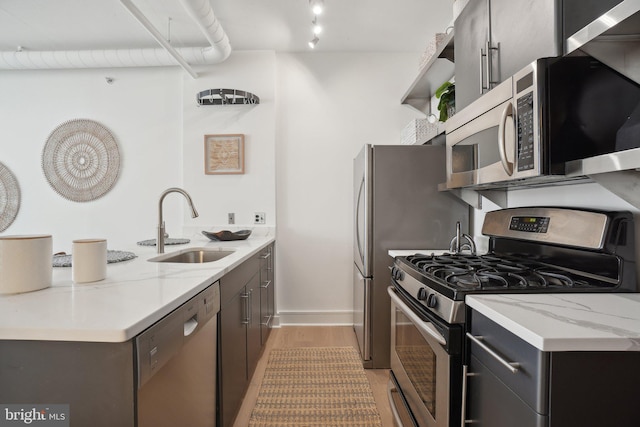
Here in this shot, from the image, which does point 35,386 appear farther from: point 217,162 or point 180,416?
point 217,162

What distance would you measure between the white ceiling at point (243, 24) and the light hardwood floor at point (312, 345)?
110 inches

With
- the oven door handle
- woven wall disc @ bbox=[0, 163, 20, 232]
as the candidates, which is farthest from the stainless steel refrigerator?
woven wall disc @ bbox=[0, 163, 20, 232]

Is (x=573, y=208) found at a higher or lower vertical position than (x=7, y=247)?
higher

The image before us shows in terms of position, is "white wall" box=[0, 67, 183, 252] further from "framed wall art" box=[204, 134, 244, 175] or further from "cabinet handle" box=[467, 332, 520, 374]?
"cabinet handle" box=[467, 332, 520, 374]

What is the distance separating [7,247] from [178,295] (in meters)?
0.49

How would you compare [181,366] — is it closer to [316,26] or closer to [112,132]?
[316,26]

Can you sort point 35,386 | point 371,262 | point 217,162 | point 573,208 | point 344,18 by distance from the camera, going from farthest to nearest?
point 217,162, point 344,18, point 371,262, point 573,208, point 35,386

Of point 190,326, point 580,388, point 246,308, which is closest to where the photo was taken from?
point 580,388

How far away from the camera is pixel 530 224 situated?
144 centimetres

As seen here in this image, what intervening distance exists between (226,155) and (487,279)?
274cm

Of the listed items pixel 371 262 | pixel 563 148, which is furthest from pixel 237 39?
pixel 563 148

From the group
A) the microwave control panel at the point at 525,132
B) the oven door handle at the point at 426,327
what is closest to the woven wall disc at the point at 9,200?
the oven door handle at the point at 426,327

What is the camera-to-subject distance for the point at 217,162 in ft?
10.8

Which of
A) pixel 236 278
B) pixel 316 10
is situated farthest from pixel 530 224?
pixel 316 10
